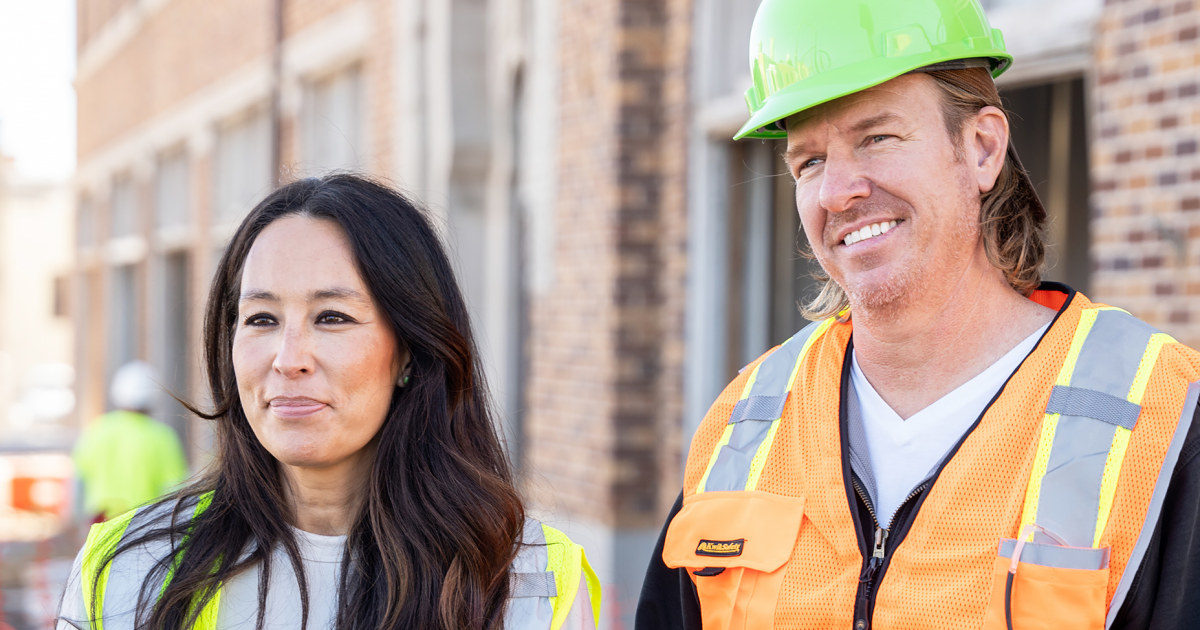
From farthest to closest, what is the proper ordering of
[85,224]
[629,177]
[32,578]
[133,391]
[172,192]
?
1. [85,224]
2. [172,192]
3. [32,578]
4. [133,391]
5. [629,177]

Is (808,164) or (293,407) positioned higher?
(808,164)

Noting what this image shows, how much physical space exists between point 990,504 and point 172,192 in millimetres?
16517

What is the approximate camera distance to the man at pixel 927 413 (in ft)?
6.56

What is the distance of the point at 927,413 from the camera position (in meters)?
2.26

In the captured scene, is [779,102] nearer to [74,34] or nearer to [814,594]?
[814,594]

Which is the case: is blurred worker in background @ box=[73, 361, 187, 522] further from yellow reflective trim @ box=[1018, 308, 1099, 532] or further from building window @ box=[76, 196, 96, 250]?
building window @ box=[76, 196, 96, 250]

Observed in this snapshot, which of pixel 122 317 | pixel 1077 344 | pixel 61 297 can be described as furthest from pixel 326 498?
pixel 61 297

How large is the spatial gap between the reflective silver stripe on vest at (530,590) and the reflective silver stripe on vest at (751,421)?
36 centimetres

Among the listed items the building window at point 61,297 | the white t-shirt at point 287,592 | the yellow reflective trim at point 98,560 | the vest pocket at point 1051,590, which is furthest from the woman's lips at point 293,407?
the building window at point 61,297

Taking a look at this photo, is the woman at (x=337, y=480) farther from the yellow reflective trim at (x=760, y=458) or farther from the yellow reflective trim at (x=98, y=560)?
the yellow reflective trim at (x=760, y=458)

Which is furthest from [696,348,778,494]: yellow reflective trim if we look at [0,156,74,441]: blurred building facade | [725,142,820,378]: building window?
[0,156,74,441]: blurred building facade

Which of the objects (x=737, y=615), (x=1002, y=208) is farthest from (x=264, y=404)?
(x=1002, y=208)

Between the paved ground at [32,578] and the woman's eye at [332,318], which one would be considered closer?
the woman's eye at [332,318]

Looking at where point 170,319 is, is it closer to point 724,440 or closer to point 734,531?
point 724,440
